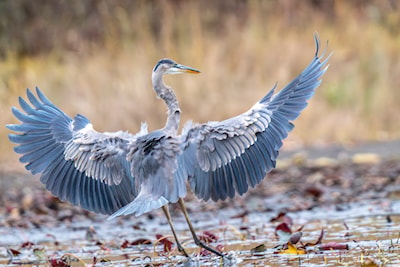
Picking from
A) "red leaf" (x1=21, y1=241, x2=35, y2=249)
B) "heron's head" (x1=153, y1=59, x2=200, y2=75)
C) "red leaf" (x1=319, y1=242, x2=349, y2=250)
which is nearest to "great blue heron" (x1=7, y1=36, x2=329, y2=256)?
"heron's head" (x1=153, y1=59, x2=200, y2=75)

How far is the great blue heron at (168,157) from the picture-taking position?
19.5 ft

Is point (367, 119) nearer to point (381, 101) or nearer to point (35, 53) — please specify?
point (381, 101)

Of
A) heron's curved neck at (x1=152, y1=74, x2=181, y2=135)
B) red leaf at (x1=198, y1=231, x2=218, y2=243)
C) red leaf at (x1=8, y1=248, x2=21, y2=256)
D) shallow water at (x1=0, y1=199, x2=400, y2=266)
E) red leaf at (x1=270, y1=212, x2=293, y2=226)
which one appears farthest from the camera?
red leaf at (x1=270, y1=212, x2=293, y2=226)

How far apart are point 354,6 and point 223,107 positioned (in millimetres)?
3879

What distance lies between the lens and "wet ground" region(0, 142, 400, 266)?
239 inches

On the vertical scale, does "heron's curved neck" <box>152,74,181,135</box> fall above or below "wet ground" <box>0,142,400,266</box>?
above

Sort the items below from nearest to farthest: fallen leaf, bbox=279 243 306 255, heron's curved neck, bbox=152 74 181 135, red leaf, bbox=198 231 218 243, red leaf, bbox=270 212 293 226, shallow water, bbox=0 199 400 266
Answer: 1. shallow water, bbox=0 199 400 266
2. fallen leaf, bbox=279 243 306 255
3. heron's curved neck, bbox=152 74 181 135
4. red leaf, bbox=198 231 218 243
5. red leaf, bbox=270 212 293 226

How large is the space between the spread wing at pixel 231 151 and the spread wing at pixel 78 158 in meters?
0.48

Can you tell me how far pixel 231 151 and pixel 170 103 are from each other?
0.83 m

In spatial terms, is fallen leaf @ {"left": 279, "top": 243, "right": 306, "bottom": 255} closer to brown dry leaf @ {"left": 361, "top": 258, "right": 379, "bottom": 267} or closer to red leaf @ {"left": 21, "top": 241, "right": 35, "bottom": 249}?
brown dry leaf @ {"left": 361, "top": 258, "right": 379, "bottom": 267}

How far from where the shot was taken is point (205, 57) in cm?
1512

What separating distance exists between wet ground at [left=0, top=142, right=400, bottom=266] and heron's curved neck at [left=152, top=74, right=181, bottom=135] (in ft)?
2.55

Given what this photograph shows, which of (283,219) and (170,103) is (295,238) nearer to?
(283,219)

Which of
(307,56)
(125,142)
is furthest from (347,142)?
(125,142)
